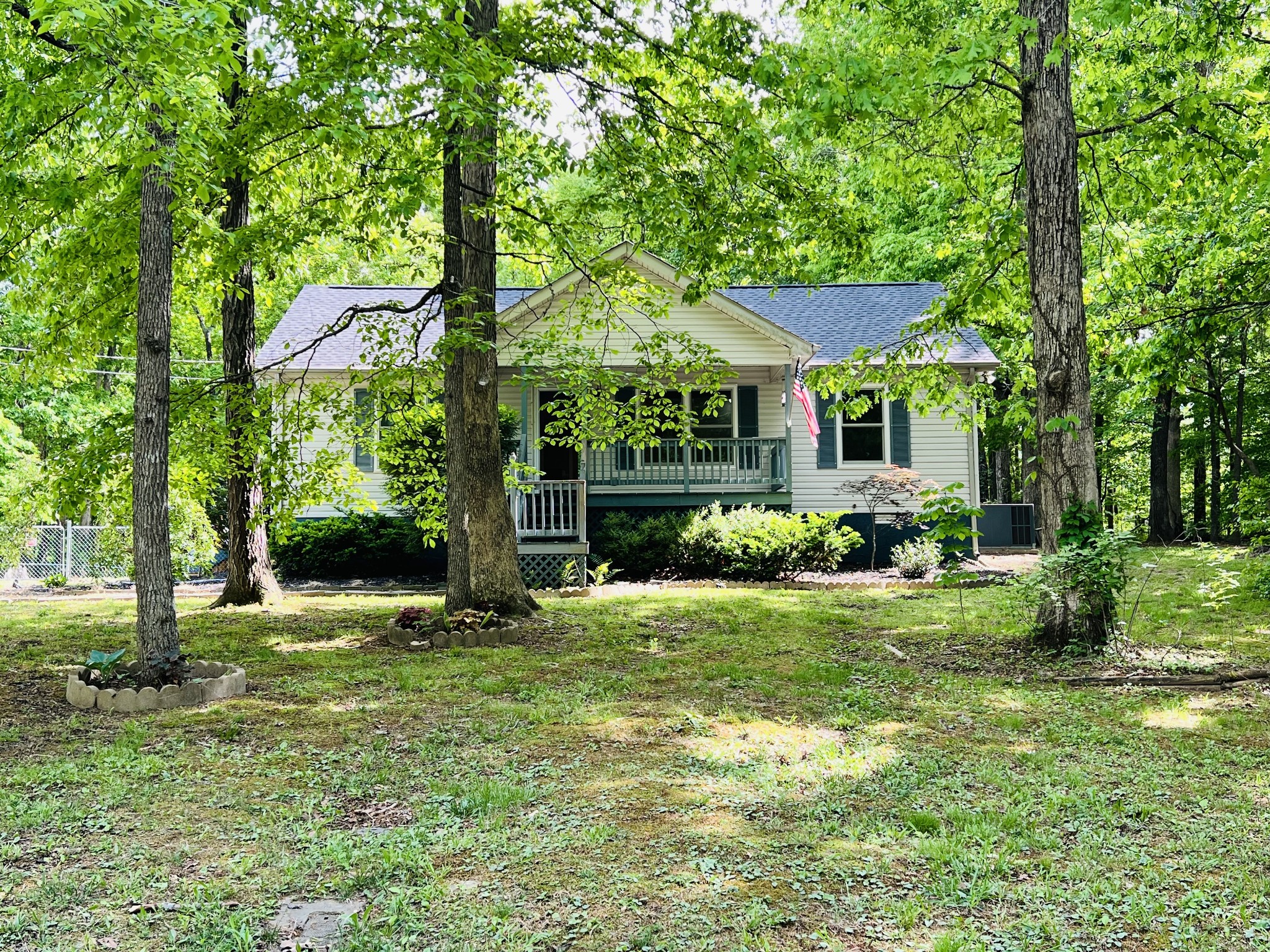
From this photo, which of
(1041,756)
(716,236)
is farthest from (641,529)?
(1041,756)

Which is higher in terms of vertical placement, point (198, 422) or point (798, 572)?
point (198, 422)

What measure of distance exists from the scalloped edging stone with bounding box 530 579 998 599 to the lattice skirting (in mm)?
1026

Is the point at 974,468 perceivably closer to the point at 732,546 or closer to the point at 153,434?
the point at 732,546

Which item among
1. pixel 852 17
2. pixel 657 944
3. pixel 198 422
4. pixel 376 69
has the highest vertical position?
pixel 852 17

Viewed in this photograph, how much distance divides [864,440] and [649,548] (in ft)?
20.1

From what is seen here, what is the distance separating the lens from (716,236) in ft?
30.9

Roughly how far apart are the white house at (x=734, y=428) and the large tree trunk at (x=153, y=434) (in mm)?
9029

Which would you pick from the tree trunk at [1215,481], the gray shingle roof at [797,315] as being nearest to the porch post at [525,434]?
the gray shingle roof at [797,315]

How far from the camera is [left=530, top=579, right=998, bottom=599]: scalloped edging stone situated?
1377cm

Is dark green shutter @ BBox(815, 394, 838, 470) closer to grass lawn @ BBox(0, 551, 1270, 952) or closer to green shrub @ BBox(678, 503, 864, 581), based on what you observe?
green shrub @ BBox(678, 503, 864, 581)

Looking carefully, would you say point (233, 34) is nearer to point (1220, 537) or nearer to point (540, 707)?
point (540, 707)

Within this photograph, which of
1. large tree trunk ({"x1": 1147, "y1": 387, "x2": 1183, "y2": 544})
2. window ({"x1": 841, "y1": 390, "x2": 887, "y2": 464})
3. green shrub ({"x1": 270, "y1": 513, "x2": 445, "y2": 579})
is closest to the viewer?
green shrub ({"x1": 270, "y1": 513, "x2": 445, "y2": 579})

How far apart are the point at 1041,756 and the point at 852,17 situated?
15.1 m

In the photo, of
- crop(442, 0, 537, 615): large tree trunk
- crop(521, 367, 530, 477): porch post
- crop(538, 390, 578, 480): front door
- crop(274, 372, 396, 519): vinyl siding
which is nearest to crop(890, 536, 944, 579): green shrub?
crop(521, 367, 530, 477): porch post
